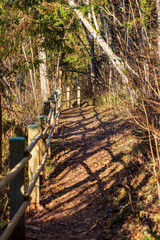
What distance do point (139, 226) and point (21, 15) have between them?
8.42 m

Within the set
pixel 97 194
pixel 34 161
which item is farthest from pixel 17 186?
pixel 97 194

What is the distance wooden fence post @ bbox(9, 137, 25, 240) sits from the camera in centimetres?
320

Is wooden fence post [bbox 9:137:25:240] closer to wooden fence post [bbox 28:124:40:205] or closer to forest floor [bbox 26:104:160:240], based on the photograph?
forest floor [bbox 26:104:160:240]

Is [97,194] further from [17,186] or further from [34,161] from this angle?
[17,186]

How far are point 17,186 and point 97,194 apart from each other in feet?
6.52

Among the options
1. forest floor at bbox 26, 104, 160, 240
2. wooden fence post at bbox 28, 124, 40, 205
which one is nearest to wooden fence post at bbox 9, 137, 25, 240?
forest floor at bbox 26, 104, 160, 240

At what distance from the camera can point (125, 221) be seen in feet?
11.8

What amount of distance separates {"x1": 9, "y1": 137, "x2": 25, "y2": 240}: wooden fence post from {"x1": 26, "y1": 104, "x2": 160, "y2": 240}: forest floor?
267 mm

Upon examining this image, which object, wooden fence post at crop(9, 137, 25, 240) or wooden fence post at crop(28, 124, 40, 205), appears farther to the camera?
wooden fence post at crop(28, 124, 40, 205)

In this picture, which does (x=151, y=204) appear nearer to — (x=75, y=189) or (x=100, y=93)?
(x=75, y=189)

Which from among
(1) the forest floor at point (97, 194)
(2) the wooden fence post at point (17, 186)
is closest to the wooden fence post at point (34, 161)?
(1) the forest floor at point (97, 194)

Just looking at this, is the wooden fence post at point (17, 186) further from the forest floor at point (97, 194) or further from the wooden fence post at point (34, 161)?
the wooden fence post at point (34, 161)

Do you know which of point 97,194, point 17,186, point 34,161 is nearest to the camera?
point 17,186

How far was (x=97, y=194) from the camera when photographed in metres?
4.88
